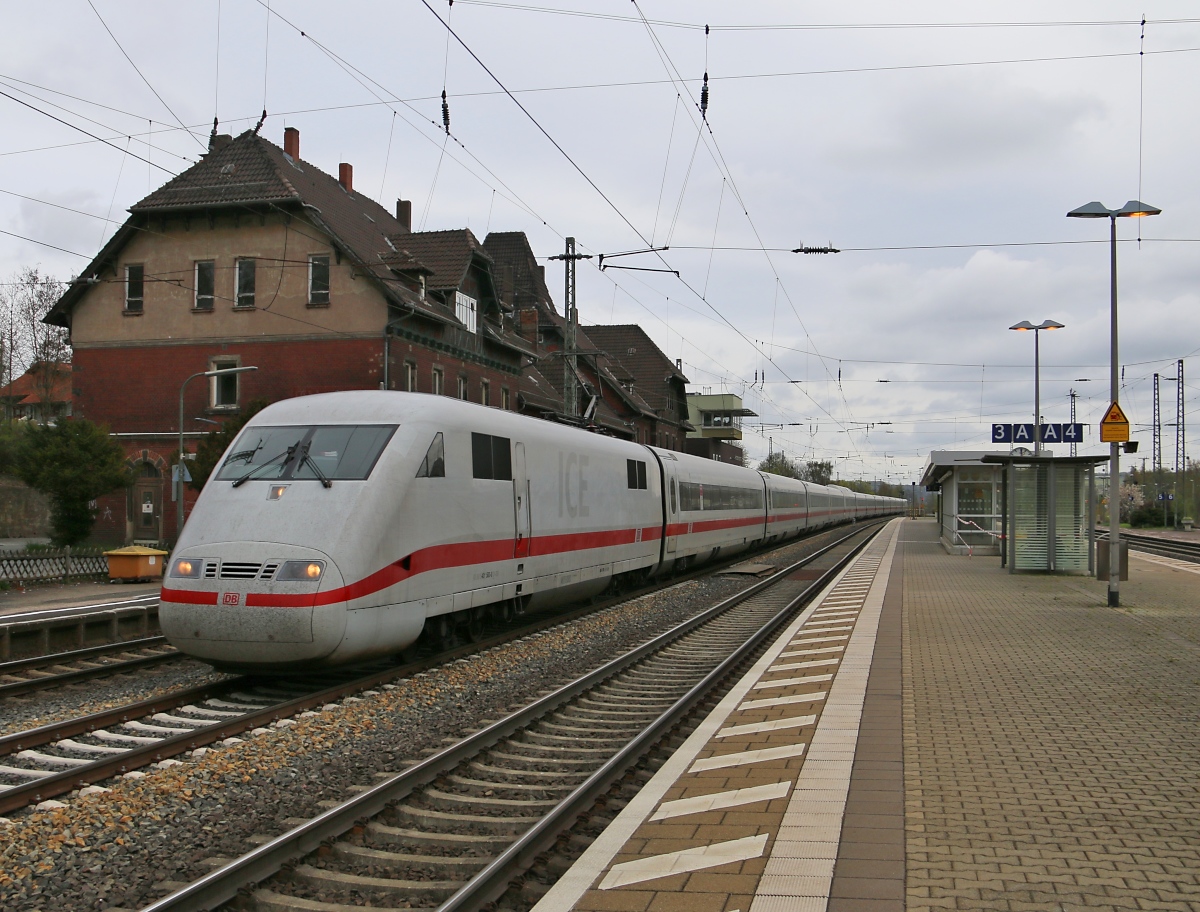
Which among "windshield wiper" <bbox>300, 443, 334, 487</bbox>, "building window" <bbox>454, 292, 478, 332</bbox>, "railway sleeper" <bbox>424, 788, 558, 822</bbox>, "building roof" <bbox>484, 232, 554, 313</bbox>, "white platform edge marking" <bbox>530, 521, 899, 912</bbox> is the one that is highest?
"building roof" <bbox>484, 232, 554, 313</bbox>

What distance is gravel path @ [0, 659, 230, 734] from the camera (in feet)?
30.3

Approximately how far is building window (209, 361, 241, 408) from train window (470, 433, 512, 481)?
24040 mm

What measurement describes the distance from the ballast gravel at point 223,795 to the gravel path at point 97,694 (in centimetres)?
208

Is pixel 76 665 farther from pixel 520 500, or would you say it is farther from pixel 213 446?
pixel 213 446

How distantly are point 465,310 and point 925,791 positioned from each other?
34.2m

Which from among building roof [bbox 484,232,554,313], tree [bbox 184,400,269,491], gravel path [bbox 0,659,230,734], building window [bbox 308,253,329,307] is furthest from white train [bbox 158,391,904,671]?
building roof [bbox 484,232,554,313]

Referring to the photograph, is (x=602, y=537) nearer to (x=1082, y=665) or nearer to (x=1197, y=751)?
(x=1082, y=665)

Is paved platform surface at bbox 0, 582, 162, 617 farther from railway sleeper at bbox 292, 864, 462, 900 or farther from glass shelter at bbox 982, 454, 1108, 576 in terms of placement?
glass shelter at bbox 982, 454, 1108, 576

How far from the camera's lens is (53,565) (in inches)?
927

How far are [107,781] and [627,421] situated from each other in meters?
54.0

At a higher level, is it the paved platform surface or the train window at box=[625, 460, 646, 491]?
the train window at box=[625, 460, 646, 491]

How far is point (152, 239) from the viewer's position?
36.1m

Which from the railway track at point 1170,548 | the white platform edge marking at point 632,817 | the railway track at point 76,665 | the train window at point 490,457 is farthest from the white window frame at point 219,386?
the white platform edge marking at point 632,817

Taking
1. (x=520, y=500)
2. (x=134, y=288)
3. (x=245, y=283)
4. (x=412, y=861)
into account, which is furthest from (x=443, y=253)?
(x=412, y=861)
